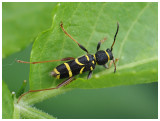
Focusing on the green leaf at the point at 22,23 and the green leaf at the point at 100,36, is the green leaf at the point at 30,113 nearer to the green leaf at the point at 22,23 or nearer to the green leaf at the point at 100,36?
the green leaf at the point at 100,36

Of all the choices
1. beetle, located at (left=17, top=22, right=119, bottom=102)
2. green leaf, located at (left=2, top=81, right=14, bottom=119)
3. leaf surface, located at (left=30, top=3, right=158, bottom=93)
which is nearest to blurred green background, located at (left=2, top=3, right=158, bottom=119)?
beetle, located at (left=17, top=22, right=119, bottom=102)

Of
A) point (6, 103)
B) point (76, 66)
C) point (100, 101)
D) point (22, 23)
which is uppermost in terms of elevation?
point (22, 23)

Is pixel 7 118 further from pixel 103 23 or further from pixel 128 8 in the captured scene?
pixel 128 8

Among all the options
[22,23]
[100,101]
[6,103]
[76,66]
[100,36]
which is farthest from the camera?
[100,101]

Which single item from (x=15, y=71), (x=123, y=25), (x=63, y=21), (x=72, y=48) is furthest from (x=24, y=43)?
(x=15, y=71)

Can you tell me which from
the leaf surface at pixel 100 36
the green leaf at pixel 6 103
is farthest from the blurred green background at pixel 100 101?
the green leaf at pixel 6 103

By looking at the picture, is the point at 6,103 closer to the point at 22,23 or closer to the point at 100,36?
the point at 22,23

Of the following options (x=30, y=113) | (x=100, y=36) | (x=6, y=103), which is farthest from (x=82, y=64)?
(x=6, y=103)
